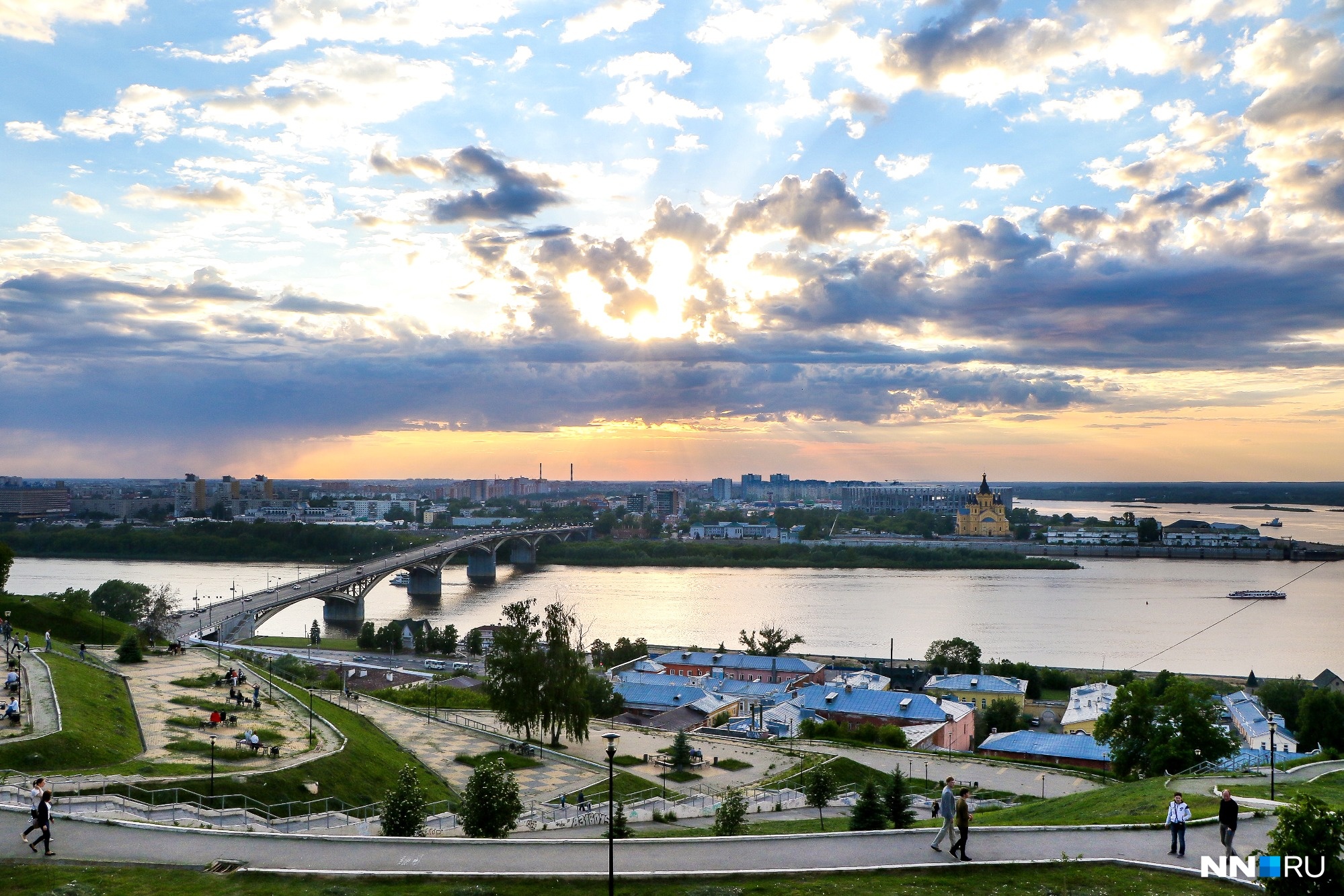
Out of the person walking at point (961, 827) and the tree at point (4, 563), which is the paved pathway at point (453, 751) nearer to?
Result: the person walking at point (961, 827)

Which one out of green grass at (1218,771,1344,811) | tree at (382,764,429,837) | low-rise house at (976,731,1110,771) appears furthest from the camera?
low-rise house at (976,731,1110,771)

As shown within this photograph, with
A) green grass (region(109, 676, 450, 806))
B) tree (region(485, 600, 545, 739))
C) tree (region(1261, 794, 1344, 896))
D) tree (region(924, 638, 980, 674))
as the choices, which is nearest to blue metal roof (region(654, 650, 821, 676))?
tree (region(924, 638, 980, 674))

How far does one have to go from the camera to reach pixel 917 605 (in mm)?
39625

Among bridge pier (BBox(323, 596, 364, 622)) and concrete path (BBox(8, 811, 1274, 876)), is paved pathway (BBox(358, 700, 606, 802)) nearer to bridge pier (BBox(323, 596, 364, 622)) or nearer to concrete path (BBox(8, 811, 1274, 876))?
concrete path (BBox(8, 811, 1274, 876))

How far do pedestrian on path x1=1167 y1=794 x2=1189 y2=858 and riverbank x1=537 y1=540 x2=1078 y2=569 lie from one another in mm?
52517

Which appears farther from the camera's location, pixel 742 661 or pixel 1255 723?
pixel 742 661

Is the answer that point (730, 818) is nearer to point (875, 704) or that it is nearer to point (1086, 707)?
point (875, 704)

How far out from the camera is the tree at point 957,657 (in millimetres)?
26092

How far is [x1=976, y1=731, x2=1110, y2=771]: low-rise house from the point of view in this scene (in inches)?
651

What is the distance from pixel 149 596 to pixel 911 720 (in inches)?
998

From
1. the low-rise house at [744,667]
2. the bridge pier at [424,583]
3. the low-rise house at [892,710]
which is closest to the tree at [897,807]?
the low-rise house at [892,710]

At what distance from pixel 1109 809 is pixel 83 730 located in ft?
38.0

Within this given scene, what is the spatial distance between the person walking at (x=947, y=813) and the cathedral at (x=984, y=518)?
78.0 meters

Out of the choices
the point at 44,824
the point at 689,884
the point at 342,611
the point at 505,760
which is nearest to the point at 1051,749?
the point at 505,760
